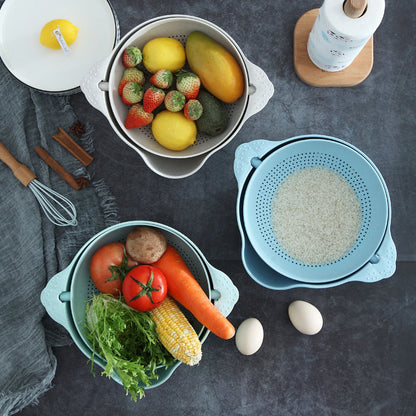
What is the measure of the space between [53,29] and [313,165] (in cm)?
60

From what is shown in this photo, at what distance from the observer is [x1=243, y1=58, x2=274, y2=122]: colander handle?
754mm

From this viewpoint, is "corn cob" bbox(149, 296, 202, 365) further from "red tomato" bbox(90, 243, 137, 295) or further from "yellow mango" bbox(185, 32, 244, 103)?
"yellow mango" bbox(185, 32, 244, 103)

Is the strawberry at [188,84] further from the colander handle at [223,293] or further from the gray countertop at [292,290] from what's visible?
the colander handle at [223,293]

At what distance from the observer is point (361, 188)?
0.87 m

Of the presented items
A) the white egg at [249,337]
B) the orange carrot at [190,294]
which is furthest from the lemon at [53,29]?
the white egg at [249,337]

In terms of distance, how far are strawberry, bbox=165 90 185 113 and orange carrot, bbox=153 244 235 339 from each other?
10.7 inches

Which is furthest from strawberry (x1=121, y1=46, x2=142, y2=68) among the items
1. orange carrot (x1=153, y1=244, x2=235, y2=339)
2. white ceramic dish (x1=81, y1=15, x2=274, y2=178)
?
orange carrot (x1=153, y1=244, x2=235, y2=339)

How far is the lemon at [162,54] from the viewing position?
2.60 ft

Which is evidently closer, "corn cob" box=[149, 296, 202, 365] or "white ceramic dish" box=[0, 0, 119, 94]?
"corn cob" box=[149, 296, 202, 365]

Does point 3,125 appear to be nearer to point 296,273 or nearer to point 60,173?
point 60,173

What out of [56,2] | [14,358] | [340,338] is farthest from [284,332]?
[56,2]

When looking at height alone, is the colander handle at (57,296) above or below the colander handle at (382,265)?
above

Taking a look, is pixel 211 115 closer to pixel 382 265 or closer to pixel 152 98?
pixel 152 98

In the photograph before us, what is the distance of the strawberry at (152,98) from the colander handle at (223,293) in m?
0.32
